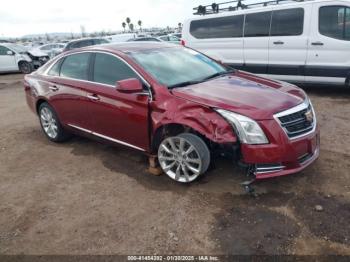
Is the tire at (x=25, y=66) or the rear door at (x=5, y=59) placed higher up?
the rear door at (x=5, y=59)

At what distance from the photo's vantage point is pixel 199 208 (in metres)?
3.52

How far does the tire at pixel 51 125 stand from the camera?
555 cm

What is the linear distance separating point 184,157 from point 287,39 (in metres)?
5.29

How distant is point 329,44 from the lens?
7.38 m

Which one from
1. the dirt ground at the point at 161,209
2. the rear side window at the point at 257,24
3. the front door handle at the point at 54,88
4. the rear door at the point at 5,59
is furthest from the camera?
the rear door at the point at 5,59

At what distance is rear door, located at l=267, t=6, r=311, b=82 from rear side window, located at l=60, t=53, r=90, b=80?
4.86m

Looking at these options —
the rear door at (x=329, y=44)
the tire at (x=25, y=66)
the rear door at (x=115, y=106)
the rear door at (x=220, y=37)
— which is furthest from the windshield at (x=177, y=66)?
the tire at (x=25, y=66)

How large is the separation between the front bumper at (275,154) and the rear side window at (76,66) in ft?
8.50

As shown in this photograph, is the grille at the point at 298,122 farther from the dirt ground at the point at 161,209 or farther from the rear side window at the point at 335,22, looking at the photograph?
the rear side window at the point at 335,22

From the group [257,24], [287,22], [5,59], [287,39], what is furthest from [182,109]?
[5,59]

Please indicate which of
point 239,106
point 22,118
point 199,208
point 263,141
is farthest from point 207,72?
point 22,118

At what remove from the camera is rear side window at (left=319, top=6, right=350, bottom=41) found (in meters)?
7.15

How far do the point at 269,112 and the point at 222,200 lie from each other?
102 cm

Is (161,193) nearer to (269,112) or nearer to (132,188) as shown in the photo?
(132,188)
